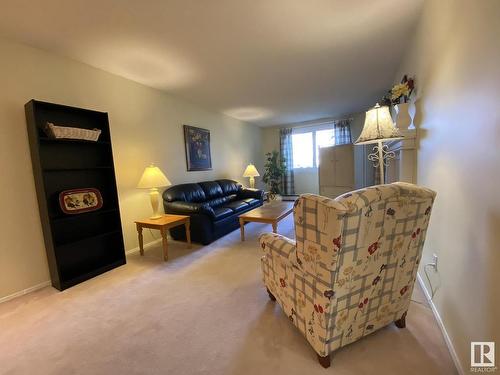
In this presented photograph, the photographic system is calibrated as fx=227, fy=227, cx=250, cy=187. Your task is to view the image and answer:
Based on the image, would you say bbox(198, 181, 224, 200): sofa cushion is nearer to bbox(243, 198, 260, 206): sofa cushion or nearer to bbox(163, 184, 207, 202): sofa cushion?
bbox(163, 184, 207, 202): sofa cushion

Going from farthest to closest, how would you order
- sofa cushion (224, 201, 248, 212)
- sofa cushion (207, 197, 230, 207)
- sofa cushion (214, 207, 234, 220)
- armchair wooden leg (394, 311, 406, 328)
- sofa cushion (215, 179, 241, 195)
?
sofa cushion (215, 179, 241, 195) → sofa cushion (207, 197, 230, 207) → sofa cushion (224, 201, 248, 212) → sofa cushion (214, 207, 234, 220) → armchair wooden leg (394, 311, 406, 328)

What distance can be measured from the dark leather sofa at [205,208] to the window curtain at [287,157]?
2.36 meters

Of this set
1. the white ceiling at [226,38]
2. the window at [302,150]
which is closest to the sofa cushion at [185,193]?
the white ceiling at [226,38]

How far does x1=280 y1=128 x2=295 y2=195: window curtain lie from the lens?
22.5 feet

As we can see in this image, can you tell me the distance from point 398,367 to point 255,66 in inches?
123

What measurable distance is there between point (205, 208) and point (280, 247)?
1974 mm

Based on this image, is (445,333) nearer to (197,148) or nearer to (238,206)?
(238,206)

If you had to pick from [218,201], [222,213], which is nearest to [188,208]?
[222,213]

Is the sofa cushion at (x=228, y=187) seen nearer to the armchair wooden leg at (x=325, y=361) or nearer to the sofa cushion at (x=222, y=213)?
the sofa cushion at (x=222, y=213)

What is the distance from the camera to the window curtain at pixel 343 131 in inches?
234

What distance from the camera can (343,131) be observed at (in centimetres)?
600

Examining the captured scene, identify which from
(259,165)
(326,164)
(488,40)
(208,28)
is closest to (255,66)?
(208,28)

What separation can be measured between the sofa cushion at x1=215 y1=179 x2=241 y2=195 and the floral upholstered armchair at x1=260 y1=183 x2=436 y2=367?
3449mm

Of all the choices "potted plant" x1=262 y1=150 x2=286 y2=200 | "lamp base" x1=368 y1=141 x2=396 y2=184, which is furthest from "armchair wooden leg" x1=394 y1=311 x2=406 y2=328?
"potted plant" x1=262 y1=150 x2=286 y2=200
